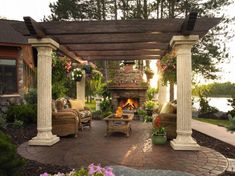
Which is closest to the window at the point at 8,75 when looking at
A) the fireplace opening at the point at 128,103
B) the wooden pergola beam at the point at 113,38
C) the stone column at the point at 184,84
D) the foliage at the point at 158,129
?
the fireplace opening at the point at 128,103

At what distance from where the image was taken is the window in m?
13.1

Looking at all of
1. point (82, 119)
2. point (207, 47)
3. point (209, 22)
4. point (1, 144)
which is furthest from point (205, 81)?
point (1, 144)

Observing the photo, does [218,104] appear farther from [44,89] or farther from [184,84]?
[44,89]

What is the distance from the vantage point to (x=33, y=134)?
775 cm

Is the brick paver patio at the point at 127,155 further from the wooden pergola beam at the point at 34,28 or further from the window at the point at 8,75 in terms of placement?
the window at the point at 8,75

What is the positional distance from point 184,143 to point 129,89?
6588mm

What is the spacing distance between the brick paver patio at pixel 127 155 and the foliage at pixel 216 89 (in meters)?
8.21

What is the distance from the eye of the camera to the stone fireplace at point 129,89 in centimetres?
1230

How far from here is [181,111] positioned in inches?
240

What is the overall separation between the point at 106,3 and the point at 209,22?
14.0m

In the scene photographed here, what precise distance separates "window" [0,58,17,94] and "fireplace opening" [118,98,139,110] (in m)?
5.52

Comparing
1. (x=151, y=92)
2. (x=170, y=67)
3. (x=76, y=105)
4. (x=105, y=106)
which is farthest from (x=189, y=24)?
(x=151, y=92)

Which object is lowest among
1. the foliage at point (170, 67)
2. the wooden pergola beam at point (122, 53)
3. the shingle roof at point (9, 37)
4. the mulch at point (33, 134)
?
the mulch at point (33, 134)

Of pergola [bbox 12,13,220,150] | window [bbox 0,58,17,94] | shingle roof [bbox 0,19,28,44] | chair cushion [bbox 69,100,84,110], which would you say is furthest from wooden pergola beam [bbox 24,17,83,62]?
window [bbox 0,58,17,94]
